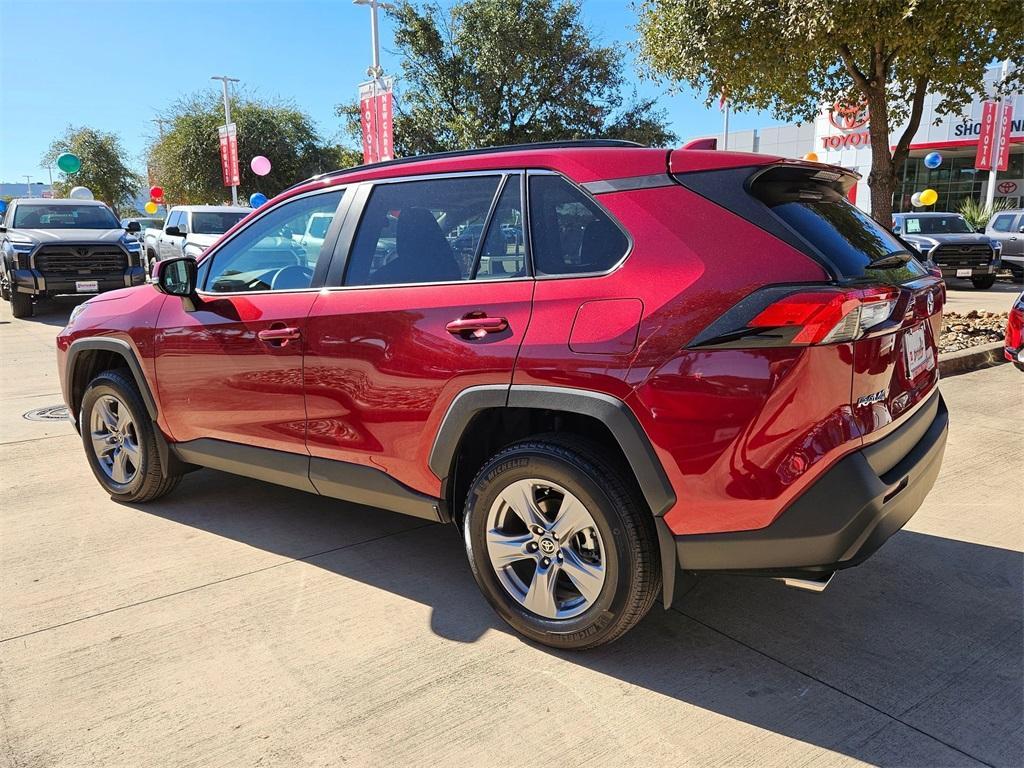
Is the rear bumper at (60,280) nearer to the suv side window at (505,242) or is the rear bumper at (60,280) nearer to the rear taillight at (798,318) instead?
the suv side window at (505,242)

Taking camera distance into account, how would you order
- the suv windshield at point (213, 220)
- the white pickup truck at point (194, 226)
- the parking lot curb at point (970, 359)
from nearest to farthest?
the parking lot curb at point (970, 359)
the white pickup truck at point (194, 226)
the suv windshield at point (213, 220)

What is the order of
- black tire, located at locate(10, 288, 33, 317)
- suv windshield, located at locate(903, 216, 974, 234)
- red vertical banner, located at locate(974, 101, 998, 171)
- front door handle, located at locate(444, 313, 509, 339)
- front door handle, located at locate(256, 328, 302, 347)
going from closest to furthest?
front door handle, located at locate(444, 313, 509, 339), front door handle, located at locate(256, 328, 302, 347), black tire, located at locate(10, 288, 33, 317), suv windshield, located at locate(903, 216, 974, 234), red vertical banner, located at locate(974, 101, 998, 171)

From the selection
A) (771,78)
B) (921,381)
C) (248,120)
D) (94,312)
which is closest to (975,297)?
(771,78)

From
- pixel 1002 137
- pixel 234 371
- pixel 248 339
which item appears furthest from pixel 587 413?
pixel 1002 137

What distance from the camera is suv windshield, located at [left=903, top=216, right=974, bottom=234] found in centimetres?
1672

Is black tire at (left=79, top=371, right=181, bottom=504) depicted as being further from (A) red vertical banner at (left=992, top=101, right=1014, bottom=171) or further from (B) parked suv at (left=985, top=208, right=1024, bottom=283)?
(A) red vertical banner at (left=992, top=101, right=1014, bottom=171)

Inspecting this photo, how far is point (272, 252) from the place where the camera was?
12.5ft

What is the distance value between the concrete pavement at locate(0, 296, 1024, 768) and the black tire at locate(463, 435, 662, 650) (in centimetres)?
15

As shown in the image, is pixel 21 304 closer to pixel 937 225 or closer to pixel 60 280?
pixel 60 280

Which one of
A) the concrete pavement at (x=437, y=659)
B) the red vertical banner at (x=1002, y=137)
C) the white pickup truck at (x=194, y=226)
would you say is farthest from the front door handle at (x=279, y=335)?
the red vertical banner at (x=1002, y=137)

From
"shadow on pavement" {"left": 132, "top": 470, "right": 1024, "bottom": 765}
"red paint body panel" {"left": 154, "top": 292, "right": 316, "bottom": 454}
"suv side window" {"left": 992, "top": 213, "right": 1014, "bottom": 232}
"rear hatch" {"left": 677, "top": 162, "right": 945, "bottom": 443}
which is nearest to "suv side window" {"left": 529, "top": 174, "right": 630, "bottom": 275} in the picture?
"rear hatch" {"left": 677, "top": 162, "right": 945, "bottom": 443}

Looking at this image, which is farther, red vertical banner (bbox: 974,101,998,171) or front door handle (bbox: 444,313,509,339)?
red vertical banner (bbox: 974,101,998,171)

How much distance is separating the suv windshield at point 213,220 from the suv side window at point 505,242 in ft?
46.8

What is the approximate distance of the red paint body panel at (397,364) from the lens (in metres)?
2.79
